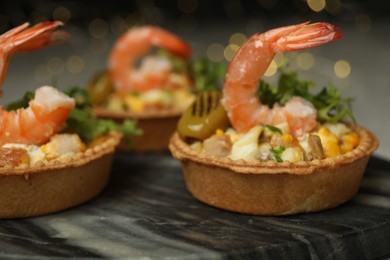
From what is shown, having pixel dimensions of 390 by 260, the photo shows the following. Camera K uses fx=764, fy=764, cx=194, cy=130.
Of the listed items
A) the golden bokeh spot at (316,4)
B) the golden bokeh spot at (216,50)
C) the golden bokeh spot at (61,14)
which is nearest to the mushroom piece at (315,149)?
the golden bokeh spot at (316,4)

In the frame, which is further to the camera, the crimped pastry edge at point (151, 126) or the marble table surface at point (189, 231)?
the crimped pastry edge at point (151, 126)

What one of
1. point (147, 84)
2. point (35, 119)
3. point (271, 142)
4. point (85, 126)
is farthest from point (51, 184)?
point (147, 84)

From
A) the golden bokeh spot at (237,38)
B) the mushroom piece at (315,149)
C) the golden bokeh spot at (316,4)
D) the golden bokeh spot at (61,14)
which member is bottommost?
the mushroom piece at (315,149)

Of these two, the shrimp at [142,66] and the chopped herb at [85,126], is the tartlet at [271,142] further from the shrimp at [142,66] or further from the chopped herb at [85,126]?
the shrimp at [142,66]

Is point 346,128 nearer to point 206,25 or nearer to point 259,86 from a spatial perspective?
point 259,86

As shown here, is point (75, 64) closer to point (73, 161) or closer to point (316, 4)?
point (316, 4)

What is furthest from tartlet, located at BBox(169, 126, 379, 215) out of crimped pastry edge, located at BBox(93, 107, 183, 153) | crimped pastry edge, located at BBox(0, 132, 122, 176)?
crimped pastry edge, located at BBox(93, 107, 183, 153)

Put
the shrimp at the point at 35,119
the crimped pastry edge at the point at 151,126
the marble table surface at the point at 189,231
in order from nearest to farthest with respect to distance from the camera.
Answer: the marble table surface at the point at 189,231, the shrimp at the point at 35,119, the crimped pastry edge at the point at 151,126
